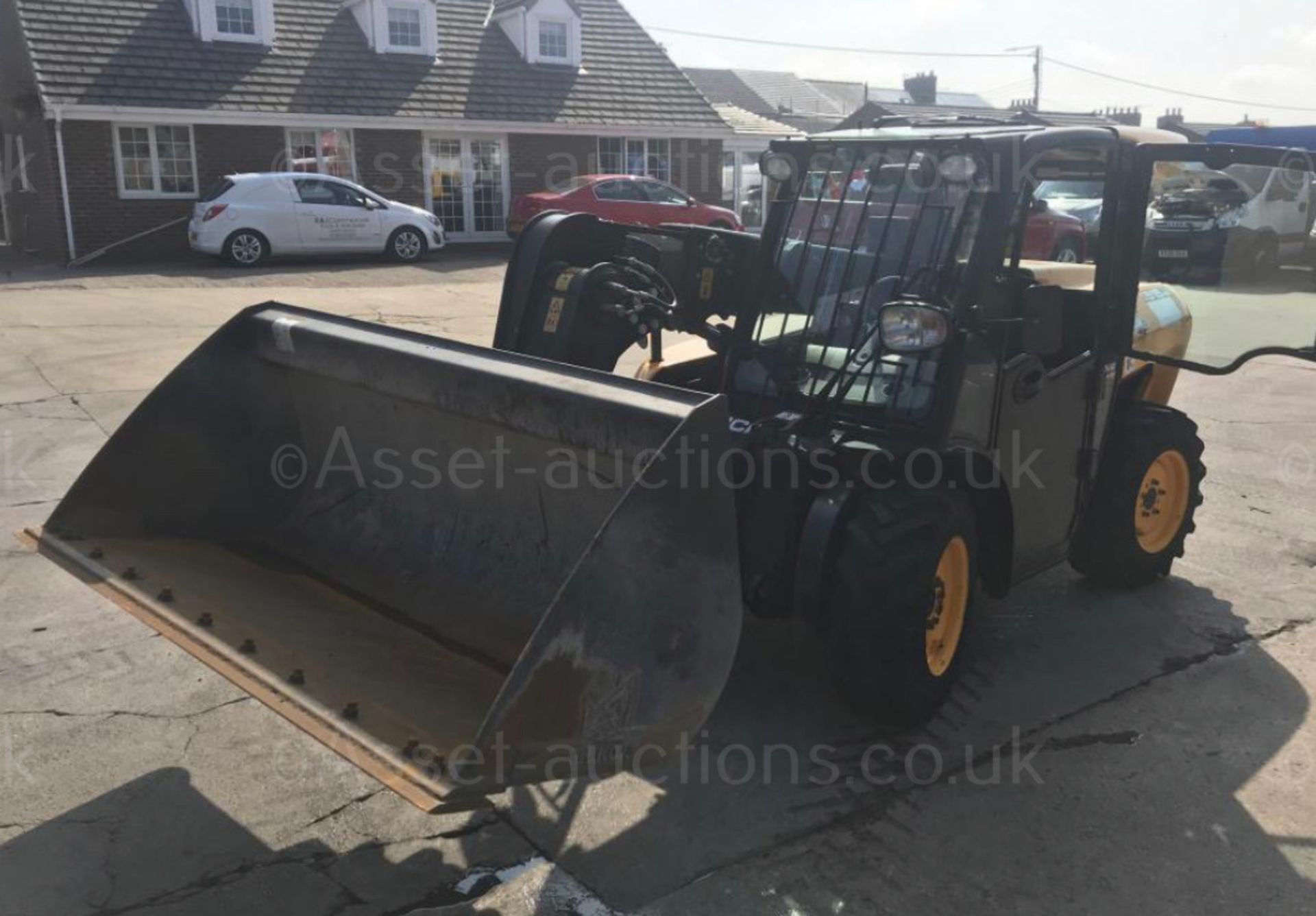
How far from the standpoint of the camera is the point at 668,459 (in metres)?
2.86

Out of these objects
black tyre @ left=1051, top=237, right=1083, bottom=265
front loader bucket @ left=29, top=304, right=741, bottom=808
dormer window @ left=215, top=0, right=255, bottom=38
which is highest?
dormer window @ left=215, top=0, right=255, bottom=38

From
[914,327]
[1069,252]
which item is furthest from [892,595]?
[1069,252]

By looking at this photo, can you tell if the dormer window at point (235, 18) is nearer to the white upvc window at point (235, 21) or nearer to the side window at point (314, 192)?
the white upvc window at point (235, 21)

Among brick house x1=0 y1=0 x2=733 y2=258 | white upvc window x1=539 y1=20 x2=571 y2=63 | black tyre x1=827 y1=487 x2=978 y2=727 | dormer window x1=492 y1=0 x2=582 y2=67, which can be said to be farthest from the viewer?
white upvc window x1=539 y1=20 x2=571 y2=63

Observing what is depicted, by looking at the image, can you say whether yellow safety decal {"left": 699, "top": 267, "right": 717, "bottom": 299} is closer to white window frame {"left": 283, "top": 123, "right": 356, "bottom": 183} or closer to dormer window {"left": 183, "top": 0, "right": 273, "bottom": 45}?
white window frame {"left": 283, "top": 123, "right": 356, "bottom": 183}

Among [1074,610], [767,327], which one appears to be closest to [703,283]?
[767,327]

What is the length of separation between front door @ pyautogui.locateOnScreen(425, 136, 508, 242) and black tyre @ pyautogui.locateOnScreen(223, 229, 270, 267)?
4.99 meters

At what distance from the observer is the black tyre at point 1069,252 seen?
17.2 ft

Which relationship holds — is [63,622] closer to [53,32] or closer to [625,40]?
[53,32]

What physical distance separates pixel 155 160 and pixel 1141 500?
18.5 m

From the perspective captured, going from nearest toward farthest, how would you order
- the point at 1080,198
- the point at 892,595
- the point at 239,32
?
the point at 892,595, the point at 1080,198, the point at 239,32

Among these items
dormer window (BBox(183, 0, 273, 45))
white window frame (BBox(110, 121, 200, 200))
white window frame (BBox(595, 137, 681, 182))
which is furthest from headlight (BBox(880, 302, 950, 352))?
white window frame (BBox(595, 137, 681, 182))

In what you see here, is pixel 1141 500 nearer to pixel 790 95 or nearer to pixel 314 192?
pixel 314 192

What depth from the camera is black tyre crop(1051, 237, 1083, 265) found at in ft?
17.2
